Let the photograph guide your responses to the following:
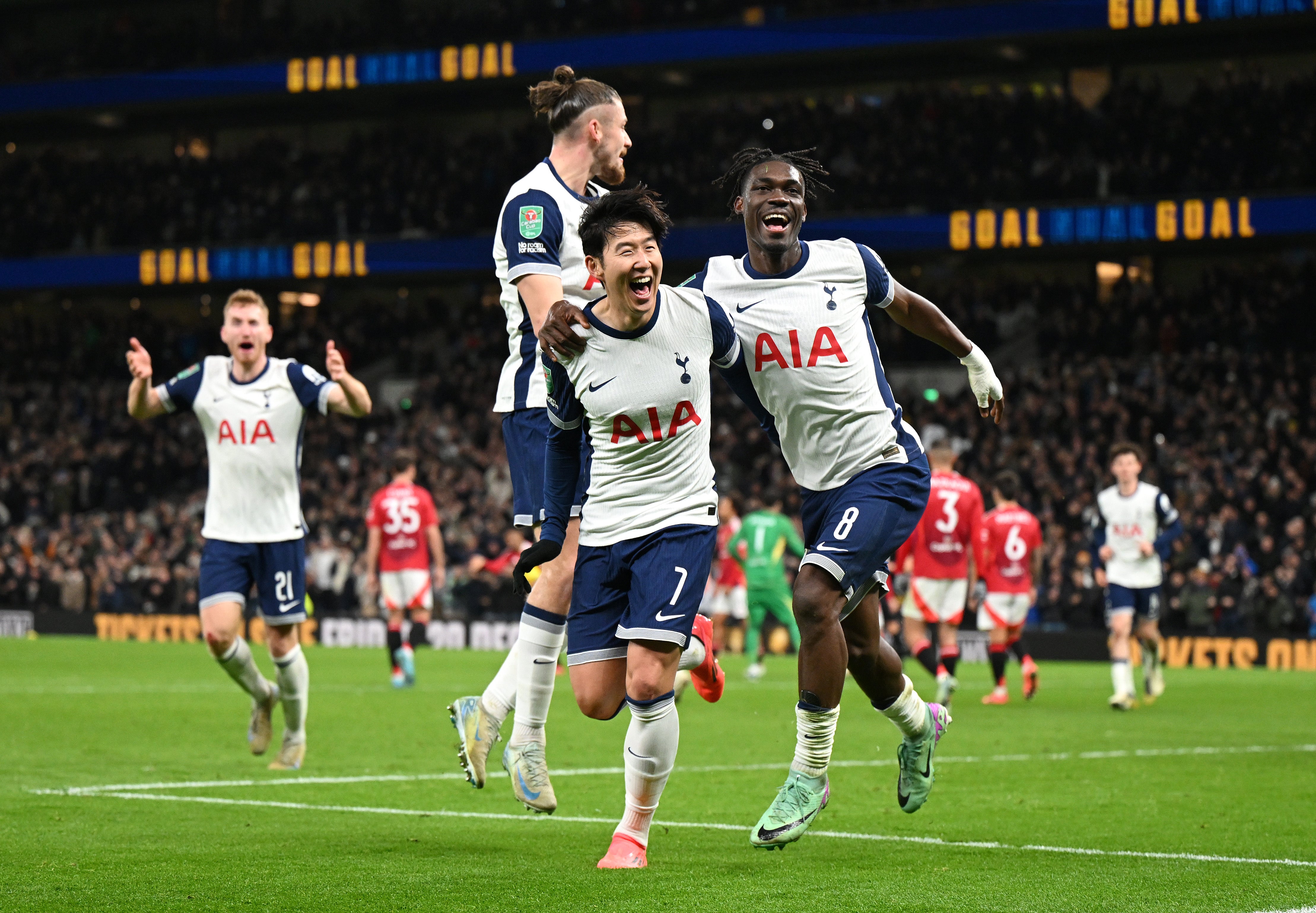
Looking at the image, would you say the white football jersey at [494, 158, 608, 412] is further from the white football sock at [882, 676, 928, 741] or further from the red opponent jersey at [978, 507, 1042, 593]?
the red opponent jersey at [978, 507, 1042, 593]

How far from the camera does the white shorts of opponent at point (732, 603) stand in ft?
87.0

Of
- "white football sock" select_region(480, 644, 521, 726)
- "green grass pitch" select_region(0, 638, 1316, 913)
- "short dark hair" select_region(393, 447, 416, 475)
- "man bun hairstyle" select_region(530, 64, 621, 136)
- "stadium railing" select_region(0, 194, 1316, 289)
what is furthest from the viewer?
"stadium railing" select_region(0, 194, 1316, 289)

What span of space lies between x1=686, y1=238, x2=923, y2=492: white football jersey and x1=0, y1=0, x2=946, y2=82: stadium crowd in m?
24.8

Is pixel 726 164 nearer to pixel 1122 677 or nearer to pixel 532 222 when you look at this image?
pixel 1122 677

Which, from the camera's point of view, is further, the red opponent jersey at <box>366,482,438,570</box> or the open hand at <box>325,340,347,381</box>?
the red opponent jersey at <box>366,482,438,570</box>

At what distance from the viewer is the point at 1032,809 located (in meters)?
8.05

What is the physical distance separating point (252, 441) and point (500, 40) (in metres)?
26.8

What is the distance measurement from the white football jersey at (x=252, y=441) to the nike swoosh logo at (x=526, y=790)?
355 centimetres

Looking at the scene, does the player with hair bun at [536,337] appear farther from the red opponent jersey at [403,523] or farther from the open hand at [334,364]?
the red opponent jersey at [403,523]

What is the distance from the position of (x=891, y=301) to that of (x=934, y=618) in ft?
29.9

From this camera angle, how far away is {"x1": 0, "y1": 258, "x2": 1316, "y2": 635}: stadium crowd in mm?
24578

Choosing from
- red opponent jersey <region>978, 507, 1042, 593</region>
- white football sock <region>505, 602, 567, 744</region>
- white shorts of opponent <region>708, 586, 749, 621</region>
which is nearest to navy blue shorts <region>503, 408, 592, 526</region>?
white football sock <region>505, 602, 567, 744</region>

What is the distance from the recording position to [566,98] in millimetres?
7227

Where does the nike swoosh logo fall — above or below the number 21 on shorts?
below
